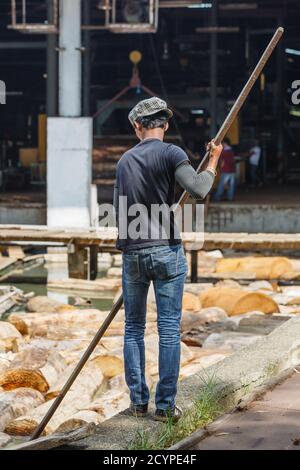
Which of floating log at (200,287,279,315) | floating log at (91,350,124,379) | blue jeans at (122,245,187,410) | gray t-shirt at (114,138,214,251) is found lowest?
floating log at (200,287,279,315)

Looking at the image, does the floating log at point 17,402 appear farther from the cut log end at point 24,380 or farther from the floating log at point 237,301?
the floating log at point 237,301

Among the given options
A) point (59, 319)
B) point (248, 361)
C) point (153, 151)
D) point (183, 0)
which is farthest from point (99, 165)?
point (153, 151)

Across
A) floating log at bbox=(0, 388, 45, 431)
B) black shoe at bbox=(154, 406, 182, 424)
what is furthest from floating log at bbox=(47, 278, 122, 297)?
black shoe at bbox=(154, 406, 182, 424)

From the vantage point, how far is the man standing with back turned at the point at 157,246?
5801mm

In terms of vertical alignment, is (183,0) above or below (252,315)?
above

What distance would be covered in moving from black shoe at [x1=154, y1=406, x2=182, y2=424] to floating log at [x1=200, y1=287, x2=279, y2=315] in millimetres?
7280

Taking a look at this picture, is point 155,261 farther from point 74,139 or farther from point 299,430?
point 74,139

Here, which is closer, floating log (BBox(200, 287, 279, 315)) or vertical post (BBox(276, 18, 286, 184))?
floating log (BBox(200, 287, 279, 315))

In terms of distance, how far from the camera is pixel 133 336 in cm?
597

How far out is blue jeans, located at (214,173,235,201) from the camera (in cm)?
2330

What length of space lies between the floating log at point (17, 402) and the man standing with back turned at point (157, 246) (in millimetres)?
2340

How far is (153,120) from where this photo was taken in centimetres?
591

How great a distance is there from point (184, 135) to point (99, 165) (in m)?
6.82

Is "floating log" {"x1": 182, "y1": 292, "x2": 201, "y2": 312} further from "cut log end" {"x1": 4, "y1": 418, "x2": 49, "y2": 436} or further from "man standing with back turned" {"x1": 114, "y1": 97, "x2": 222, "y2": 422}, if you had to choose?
"man standing with back turned" {"x1": 114, "y1": 97, "x2": 222, "y2": 422}
